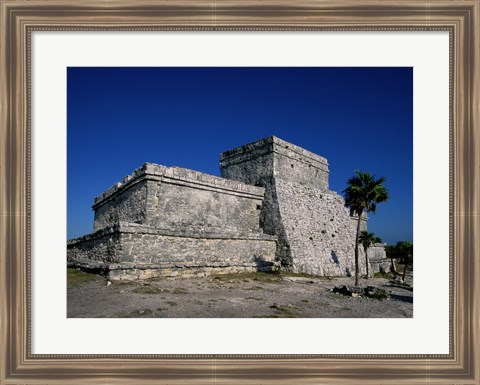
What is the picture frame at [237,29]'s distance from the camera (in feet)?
13.8

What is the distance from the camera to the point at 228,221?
16.1m

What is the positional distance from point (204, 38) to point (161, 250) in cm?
819

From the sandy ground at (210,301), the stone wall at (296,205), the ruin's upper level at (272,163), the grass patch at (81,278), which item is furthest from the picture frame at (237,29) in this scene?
the ruin's upper level at (272,163)

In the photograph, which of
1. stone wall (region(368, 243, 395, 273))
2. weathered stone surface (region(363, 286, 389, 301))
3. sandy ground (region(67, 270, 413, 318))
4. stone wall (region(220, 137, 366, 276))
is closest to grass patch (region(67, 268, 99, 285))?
sandy ground (region(67, 270, 413, 318))

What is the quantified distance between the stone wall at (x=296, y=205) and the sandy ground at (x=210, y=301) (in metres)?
5.27

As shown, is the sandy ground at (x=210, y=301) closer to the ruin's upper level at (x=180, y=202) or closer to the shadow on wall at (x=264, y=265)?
the ruin's upper level at (x=180, y=202)

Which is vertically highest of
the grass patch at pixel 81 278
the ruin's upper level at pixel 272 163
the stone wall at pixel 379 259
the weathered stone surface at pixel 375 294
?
the ruin's upper level at pixel 272 163

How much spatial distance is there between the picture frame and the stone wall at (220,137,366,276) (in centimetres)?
1123

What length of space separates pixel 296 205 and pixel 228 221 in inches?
168

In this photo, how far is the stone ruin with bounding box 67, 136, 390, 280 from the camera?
36.0 ft

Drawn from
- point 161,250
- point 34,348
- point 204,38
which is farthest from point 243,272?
point 204,38

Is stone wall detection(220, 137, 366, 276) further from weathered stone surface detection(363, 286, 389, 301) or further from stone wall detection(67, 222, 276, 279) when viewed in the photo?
weathered stone surface detection(363, 286, 389, 301)

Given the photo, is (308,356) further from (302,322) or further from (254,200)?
(254,200)

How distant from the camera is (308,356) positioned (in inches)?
171
